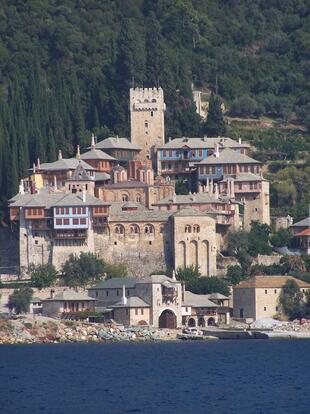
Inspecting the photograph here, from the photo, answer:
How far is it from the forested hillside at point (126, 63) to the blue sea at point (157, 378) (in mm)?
23965

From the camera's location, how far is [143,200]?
14338 cm

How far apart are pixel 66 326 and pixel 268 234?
17069 mm

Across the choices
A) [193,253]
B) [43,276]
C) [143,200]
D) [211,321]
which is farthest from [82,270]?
[143,200]

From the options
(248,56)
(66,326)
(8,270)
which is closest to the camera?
(66,326)

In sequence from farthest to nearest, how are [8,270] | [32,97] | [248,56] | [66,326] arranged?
[248,56] → [32,97] → [8,270] → [66,326]

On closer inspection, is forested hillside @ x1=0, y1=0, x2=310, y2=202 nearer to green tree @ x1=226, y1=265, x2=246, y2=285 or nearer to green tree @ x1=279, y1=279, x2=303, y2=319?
green tree @ x1=226, y1=265, x2=246, y2=285

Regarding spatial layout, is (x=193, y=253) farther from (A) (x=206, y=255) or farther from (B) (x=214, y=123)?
(B) (x=214, y=123)

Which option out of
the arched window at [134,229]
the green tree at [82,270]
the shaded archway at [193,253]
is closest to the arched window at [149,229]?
the arched window at [134,229]

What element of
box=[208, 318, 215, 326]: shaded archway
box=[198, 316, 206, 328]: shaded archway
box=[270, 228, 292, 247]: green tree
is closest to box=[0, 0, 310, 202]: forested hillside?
box=[270, 228, 292, 247]: green tree

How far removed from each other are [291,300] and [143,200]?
43.5 ft

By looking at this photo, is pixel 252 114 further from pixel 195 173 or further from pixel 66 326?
pixel 66 326

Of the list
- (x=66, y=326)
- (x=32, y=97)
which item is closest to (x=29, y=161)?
(x=32, y=97)

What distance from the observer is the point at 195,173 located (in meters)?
148

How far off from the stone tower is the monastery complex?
7cm
